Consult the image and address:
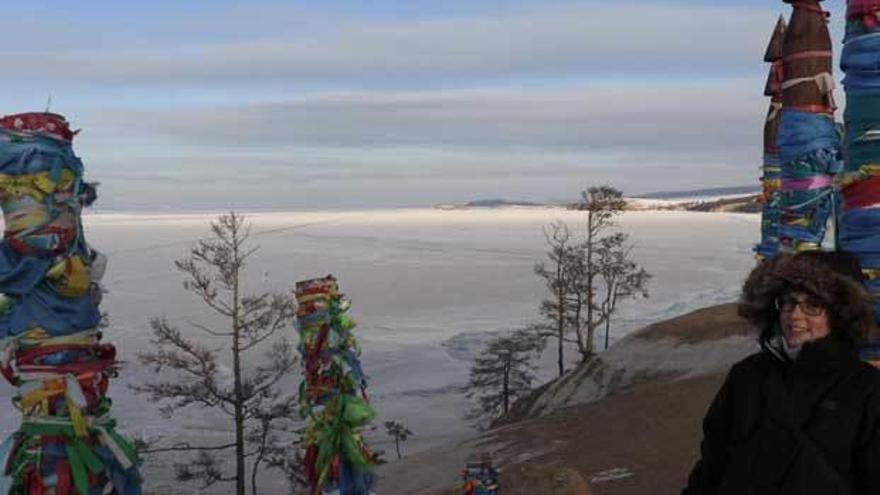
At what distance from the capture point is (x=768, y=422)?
3141mm

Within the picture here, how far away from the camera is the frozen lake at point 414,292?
35.5 meters

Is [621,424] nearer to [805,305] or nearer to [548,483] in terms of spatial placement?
[548,483]

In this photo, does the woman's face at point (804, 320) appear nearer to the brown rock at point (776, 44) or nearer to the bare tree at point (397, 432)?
the brown rock at point (776, 44)

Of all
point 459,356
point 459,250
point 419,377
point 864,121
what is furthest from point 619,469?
point 459,250

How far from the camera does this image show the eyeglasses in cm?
325

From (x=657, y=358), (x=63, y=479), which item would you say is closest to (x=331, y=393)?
(x=63, y=479)

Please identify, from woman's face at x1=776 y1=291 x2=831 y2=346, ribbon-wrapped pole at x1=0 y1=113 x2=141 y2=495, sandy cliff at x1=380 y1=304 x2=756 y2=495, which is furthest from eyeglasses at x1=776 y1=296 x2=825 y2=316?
sandy cliff at x1=380 y1=304 x2=756 y2=495

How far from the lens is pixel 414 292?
65312mm

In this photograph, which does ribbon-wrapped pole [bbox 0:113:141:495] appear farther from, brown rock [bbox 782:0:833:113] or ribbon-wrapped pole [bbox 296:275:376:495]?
brown rock [bbox 782:0:833:113]

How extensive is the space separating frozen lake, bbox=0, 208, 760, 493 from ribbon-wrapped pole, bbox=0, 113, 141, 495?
2624mm

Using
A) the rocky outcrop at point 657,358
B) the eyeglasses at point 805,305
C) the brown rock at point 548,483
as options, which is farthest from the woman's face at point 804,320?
the rocky outcrop at point 657,358

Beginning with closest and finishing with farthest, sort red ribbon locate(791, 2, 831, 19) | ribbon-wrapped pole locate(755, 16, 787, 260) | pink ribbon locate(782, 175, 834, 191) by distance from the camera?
1. red ribbon locate(791, 2, 831, 19)
2. pink ribbon locate(782, 175, 834, 191)
3. ribbon-wrapped pole locate(755, 16, 787, 260)

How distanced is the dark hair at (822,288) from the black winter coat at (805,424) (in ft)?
0.32

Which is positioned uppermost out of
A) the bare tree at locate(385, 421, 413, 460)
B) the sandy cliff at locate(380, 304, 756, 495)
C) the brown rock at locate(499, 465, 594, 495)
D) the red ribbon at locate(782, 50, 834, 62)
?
the red ribbon at locate(782, 50, 834, 62)
